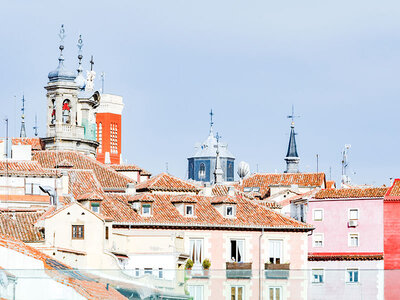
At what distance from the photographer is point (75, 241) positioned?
6938 centimetres

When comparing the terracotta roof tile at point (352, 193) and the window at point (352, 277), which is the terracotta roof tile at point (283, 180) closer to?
the terracotta roof tile at point (352, 193)

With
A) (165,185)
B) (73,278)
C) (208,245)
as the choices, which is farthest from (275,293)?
(165,185)

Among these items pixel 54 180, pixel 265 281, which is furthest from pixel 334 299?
pixel 54 180

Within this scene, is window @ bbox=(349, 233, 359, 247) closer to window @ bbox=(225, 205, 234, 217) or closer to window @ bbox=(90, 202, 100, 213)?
window @ bbox=(225, 205, 234, 217)

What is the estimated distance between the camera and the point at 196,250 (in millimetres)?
78750

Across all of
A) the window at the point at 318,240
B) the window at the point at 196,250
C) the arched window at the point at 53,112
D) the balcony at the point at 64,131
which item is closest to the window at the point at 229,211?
the window at the point at 196,250

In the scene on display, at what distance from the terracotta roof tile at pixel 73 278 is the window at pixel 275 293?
6.84m

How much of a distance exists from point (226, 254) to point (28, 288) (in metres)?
33.9

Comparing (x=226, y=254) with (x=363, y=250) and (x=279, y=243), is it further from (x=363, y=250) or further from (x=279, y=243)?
(x=363, y=250)

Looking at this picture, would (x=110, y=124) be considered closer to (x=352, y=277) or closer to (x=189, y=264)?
(x=189, y=264)

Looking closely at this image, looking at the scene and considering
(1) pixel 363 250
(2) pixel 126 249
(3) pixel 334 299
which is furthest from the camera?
(1) pixel 363 250

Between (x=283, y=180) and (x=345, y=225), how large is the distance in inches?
1311

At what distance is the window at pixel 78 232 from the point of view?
2736 inches

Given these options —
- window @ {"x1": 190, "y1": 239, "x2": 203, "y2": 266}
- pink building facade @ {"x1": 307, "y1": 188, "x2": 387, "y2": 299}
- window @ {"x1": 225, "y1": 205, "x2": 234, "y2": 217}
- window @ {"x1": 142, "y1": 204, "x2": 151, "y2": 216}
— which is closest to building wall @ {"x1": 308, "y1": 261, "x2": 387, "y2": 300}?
window @ {"x1": 190, "y1": 239, "x2": 203, "y2": 266}
